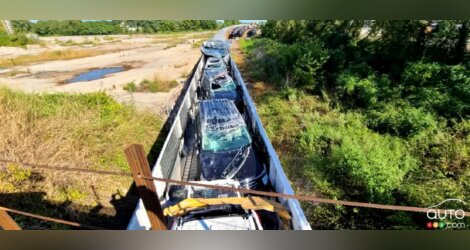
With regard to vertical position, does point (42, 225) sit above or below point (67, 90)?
below

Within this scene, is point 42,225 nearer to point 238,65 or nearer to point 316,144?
point 316,144

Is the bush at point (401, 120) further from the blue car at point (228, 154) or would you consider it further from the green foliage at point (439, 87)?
the blue car at point (228, 154)

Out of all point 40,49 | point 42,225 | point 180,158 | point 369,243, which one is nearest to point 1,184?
point 42,225

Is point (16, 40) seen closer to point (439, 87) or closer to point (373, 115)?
point (373, 115)

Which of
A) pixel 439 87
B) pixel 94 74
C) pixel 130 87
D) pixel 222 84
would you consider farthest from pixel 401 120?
pixel 130 87

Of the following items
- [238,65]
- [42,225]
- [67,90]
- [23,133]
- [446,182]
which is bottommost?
[42,225]

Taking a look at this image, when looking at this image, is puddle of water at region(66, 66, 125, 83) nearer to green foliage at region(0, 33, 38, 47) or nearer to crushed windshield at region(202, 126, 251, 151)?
green foliage at region(0, 33, 38, 47)
